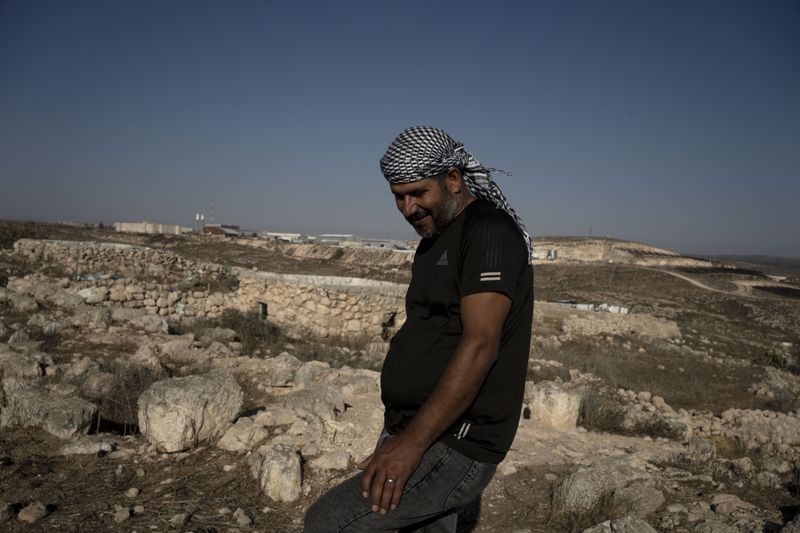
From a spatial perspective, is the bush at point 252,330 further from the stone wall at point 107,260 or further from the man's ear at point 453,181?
the stone wall at point 107,260

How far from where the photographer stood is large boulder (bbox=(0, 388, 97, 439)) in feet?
12.2

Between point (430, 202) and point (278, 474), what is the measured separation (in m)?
2.39

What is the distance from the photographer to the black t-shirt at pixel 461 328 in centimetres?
143

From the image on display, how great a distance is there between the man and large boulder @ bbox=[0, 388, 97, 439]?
10.9 feet

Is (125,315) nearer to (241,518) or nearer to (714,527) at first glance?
(241,518)

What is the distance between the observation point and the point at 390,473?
4.51 ft

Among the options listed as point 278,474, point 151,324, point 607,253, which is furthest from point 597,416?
point 607,253

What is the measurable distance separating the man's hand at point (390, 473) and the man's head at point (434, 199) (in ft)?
2.46

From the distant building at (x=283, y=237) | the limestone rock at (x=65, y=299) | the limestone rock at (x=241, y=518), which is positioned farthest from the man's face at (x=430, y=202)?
the distant building at (x=283, y=237)

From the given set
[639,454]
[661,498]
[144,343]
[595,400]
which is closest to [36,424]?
[144,343]

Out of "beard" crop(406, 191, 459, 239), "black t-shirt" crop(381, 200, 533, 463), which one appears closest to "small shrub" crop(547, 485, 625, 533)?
"black t-shirt" crop(381, 200, 533, 463)

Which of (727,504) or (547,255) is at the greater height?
(547,255)

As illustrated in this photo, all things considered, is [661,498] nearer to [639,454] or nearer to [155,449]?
[639,454]

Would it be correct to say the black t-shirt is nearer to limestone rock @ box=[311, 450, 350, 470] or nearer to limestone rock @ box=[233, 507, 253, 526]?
limestone rock @ box=[233, 507, 253, 526]
